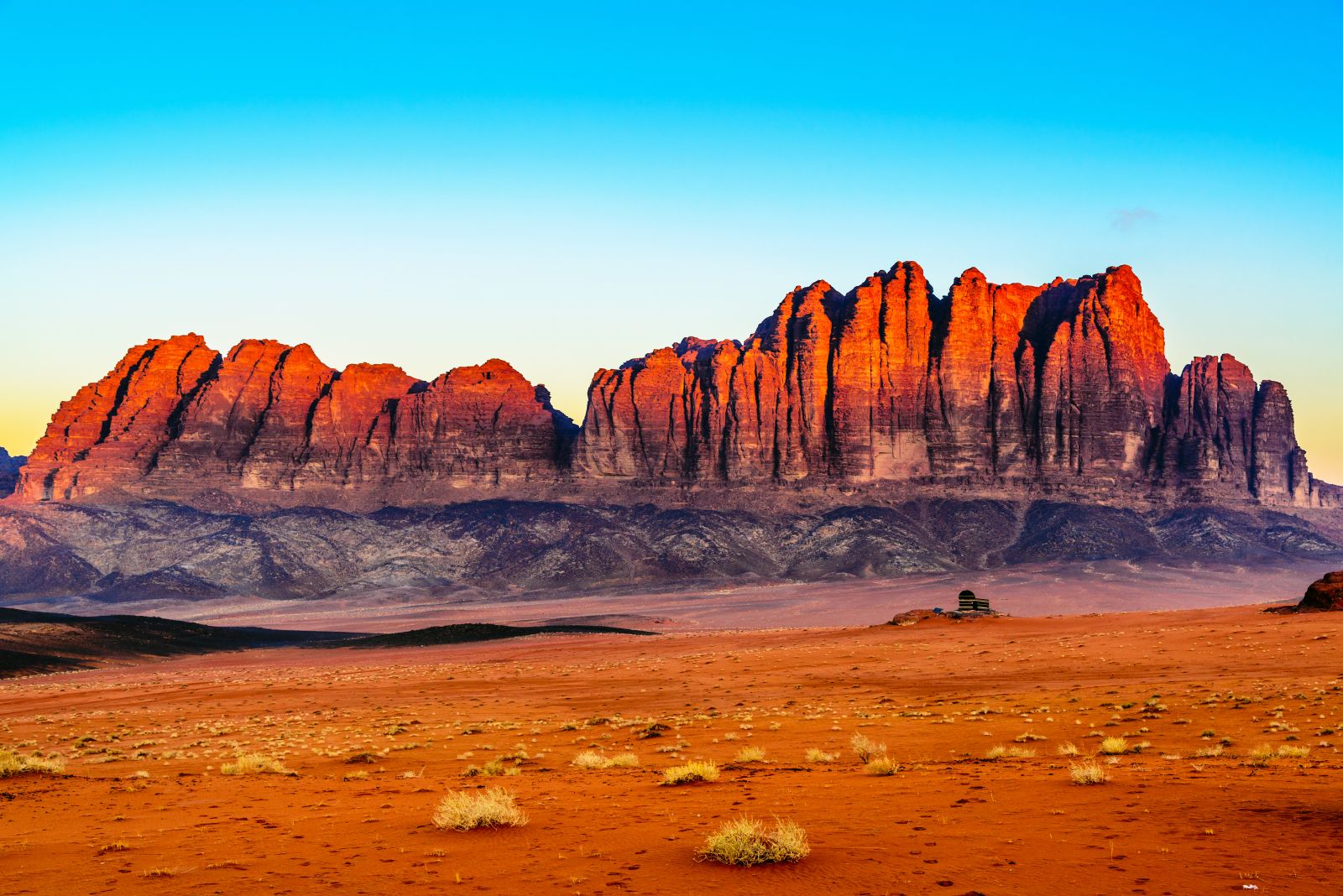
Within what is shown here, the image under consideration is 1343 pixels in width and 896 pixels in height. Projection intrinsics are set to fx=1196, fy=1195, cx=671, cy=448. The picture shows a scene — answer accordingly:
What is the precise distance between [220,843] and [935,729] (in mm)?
15282

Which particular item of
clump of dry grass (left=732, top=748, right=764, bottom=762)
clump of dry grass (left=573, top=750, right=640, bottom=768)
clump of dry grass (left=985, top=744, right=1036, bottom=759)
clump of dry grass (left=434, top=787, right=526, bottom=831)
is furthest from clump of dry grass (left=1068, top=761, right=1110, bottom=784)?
clump of dry grass (left=573, top=750, right=640, bottom=768)

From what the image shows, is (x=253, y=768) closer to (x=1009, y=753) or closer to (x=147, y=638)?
(x=1009, y=753)

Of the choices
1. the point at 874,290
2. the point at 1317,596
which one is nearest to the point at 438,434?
the point at 874,290

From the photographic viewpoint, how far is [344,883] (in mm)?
11891

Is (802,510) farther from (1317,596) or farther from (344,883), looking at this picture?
(344,883)

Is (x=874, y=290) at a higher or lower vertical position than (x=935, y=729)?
higher

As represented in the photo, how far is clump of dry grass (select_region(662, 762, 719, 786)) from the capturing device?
18.4 metres

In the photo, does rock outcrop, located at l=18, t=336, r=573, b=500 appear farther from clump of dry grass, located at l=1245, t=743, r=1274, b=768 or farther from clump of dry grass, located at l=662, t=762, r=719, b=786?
clump of dry grass, located at l=1245, t=743, r=1274, b=768

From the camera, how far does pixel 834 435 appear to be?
19012cm

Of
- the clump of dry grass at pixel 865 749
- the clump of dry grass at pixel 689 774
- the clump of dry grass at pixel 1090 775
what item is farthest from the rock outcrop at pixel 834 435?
the clump of dry grass at pixel 1090 775

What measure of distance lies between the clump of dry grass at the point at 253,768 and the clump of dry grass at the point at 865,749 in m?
10.2

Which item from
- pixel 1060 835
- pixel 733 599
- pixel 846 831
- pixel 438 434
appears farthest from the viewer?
pixel 438 434

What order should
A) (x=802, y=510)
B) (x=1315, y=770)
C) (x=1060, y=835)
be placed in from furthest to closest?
1. (x=802, y=510)
2. (x=1315, y=770)
3. (x=1060, y=835)

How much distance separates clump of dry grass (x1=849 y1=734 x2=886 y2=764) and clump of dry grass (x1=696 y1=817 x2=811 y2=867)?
8.71 meters
